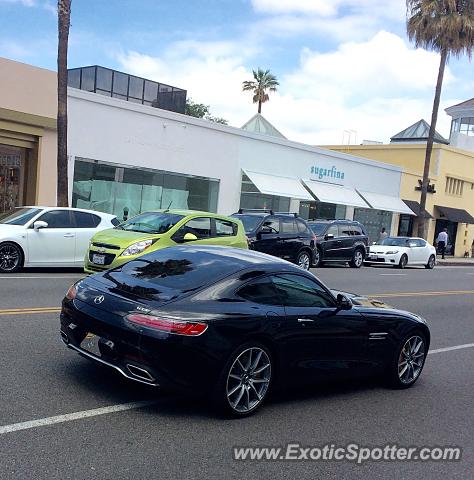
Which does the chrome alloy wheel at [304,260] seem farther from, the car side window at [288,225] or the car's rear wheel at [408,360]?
the car's rear wheel at [408,360]

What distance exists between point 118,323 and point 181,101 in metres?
25.7

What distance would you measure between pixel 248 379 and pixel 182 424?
691 millimetres

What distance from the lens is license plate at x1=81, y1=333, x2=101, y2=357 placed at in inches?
208

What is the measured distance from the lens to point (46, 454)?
4.20 meters

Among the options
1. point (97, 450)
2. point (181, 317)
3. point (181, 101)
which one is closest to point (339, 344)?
point (181, 317)

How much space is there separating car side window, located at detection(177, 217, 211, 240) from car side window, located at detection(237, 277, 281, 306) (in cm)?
736

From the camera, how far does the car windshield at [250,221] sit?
18.5 metres

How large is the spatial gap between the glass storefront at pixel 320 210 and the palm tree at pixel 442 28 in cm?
519

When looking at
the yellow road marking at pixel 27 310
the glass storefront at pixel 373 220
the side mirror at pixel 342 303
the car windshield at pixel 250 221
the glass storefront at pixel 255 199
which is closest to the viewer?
the side mirror at pixel 342 303

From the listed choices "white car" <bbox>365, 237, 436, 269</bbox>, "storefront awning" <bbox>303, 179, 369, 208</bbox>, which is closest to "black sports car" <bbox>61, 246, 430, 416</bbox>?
"white car" <bbox>365, 237, 436, 269</bbox>

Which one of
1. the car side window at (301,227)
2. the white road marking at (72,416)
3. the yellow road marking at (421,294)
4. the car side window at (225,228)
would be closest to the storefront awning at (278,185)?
the car side window at (301,227)

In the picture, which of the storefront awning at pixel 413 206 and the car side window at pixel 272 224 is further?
the storefront awning at pixel 413 206

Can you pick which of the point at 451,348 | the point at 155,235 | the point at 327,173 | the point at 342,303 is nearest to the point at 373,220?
the point at 327,173

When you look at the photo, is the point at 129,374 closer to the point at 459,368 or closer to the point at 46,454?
the point at 46,454
